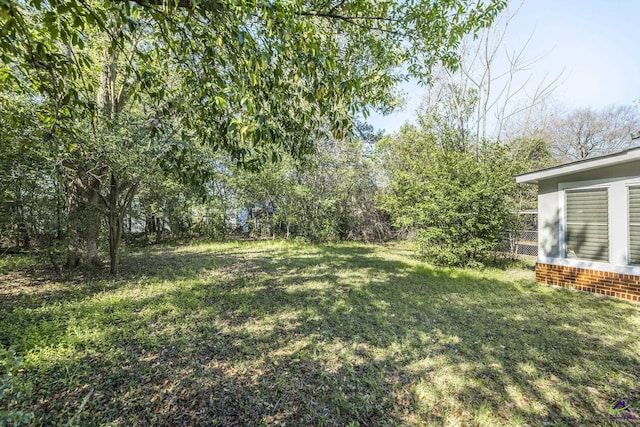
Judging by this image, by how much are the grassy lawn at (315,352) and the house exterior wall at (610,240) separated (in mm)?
376

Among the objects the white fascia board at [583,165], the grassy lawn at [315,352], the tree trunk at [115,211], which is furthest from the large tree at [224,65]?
the white fascia board at [583,165]

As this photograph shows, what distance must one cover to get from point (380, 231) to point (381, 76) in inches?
354

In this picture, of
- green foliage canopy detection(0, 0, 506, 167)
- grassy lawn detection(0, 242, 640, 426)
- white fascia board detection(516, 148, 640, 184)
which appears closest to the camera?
green foliage canopy detection(0, 0, 506, 167)

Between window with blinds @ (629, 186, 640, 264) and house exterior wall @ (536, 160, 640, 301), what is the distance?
6cm

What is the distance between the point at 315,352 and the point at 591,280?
18.3 ft

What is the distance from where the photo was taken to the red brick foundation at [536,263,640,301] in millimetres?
4688

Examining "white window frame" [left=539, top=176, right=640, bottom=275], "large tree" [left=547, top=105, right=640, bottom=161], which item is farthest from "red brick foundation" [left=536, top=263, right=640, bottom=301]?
"large tree" [left=547, top=105, right=640, bottom=161]

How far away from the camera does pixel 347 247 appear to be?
34.6ft

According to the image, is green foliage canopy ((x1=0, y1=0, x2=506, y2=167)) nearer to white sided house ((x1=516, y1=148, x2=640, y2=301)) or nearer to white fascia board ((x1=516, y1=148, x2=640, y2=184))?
white fascia board ((x1=516, y1=148, x2=640, y2=184))

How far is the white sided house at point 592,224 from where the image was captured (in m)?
4.70

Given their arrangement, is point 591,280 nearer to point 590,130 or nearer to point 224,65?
point 224,65

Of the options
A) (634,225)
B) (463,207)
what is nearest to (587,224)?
(634,225)

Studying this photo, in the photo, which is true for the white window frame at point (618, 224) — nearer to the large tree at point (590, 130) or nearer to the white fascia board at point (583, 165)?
the white fascia board at point (583, 165)

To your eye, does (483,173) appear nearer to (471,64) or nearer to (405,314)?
(405,314)
